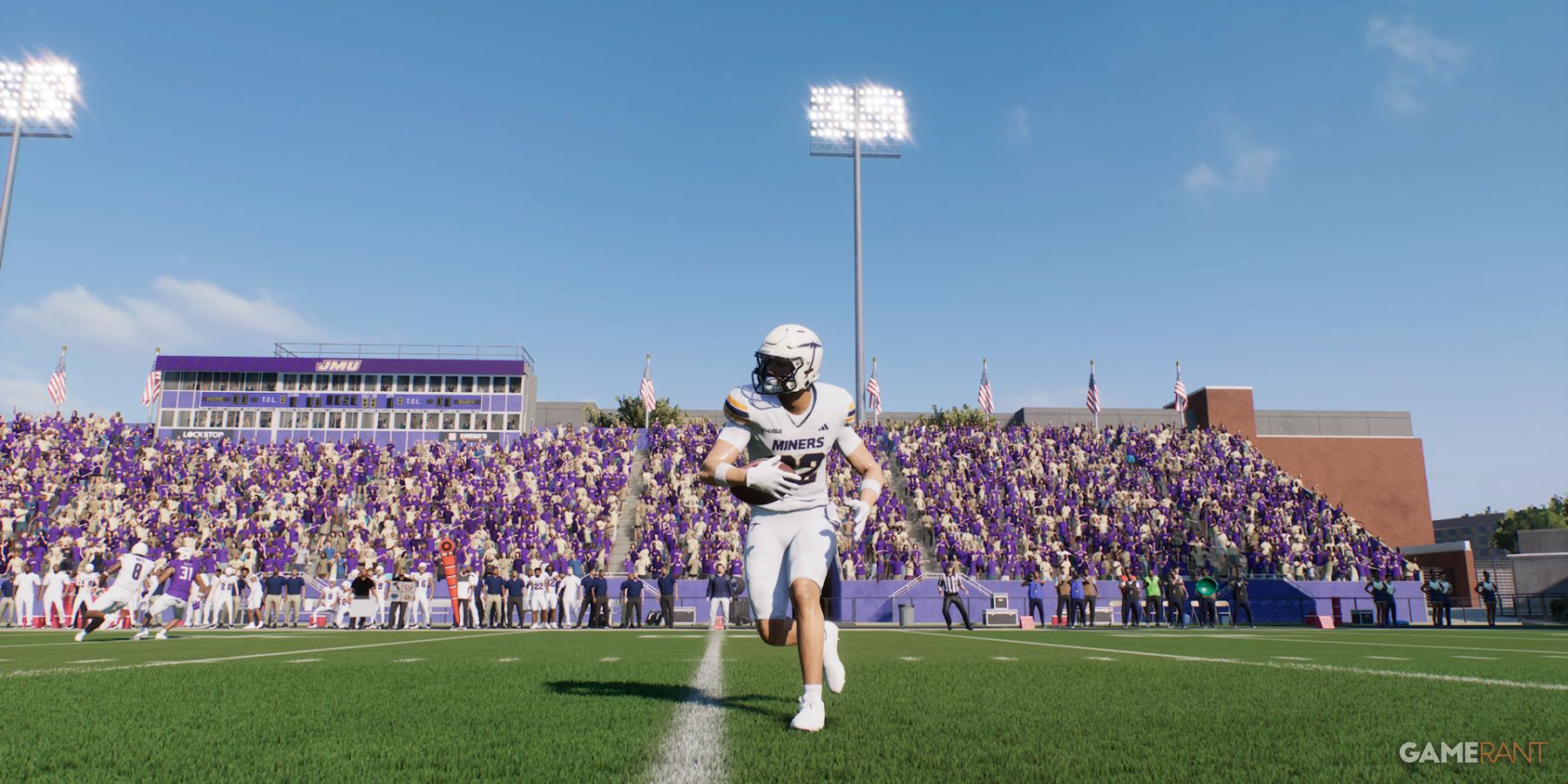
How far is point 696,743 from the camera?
4.09 meters

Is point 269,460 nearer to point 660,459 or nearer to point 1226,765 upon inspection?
point 660,459

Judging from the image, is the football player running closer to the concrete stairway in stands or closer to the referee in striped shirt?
the referee in striped shirt

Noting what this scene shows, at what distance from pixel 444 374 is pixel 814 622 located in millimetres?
51537

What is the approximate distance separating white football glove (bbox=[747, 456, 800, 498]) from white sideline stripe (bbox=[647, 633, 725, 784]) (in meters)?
1.28

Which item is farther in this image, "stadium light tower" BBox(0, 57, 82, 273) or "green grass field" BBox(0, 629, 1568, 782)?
"stadium light tower" BBox(0, 57, 82, 273)

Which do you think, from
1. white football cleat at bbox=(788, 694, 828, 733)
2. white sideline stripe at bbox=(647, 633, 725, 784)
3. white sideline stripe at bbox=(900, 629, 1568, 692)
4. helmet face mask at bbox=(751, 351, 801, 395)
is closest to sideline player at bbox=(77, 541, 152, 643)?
white sideline stripe at bbox=(647, 633, 725, 784)

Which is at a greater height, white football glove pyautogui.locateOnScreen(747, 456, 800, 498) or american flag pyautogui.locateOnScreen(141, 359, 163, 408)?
american flag pyautogui.locateOnScreen(141, 359, 163, 408)

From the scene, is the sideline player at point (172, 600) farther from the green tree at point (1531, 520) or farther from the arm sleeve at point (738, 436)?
the green tree at point (1531, 520)

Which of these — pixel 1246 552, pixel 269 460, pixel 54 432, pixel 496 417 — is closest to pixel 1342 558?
pixel 1246 552

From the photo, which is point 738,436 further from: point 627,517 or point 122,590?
point 627,517

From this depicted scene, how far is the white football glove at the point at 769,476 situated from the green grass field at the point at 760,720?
1263 mm

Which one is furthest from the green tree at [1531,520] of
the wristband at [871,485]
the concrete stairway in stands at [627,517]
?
the wristband at [871,485]

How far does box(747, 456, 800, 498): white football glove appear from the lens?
4.88 metres

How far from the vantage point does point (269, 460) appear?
3397 cm
